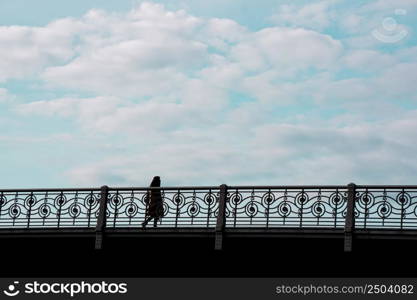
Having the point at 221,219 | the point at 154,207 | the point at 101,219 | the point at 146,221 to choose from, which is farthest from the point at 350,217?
the point at 101,219

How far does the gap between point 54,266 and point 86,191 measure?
2.91 metres

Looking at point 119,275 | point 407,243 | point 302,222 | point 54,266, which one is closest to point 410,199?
point 407,243

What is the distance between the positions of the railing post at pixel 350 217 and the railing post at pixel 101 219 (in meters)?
6.85

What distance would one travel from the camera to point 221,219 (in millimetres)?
23797

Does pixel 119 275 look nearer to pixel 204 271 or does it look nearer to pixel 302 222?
pixel 204 271

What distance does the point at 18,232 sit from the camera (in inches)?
1019

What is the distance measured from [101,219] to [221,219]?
3.55 meters

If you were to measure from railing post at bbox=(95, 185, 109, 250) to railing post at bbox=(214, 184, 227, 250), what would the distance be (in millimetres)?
3389

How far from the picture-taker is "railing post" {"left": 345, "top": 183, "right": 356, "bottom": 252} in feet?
73.9

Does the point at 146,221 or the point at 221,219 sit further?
the point at 146,221

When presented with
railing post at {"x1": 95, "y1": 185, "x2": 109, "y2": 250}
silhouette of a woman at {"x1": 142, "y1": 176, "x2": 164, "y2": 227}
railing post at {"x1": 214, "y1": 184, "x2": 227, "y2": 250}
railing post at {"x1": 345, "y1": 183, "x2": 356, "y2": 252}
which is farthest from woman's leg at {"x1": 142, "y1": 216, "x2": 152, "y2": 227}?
railing post at {"x1": 345, "y1": 183, "x2": 356, "y2": 252}

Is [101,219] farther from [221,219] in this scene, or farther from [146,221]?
[221,219]

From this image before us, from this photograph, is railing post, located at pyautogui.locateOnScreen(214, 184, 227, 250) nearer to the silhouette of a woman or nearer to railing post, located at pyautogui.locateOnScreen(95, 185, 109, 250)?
the silhouette of a woman

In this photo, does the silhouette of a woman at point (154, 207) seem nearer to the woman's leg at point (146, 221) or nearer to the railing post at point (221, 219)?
the woman's leg at point (146, 221)
